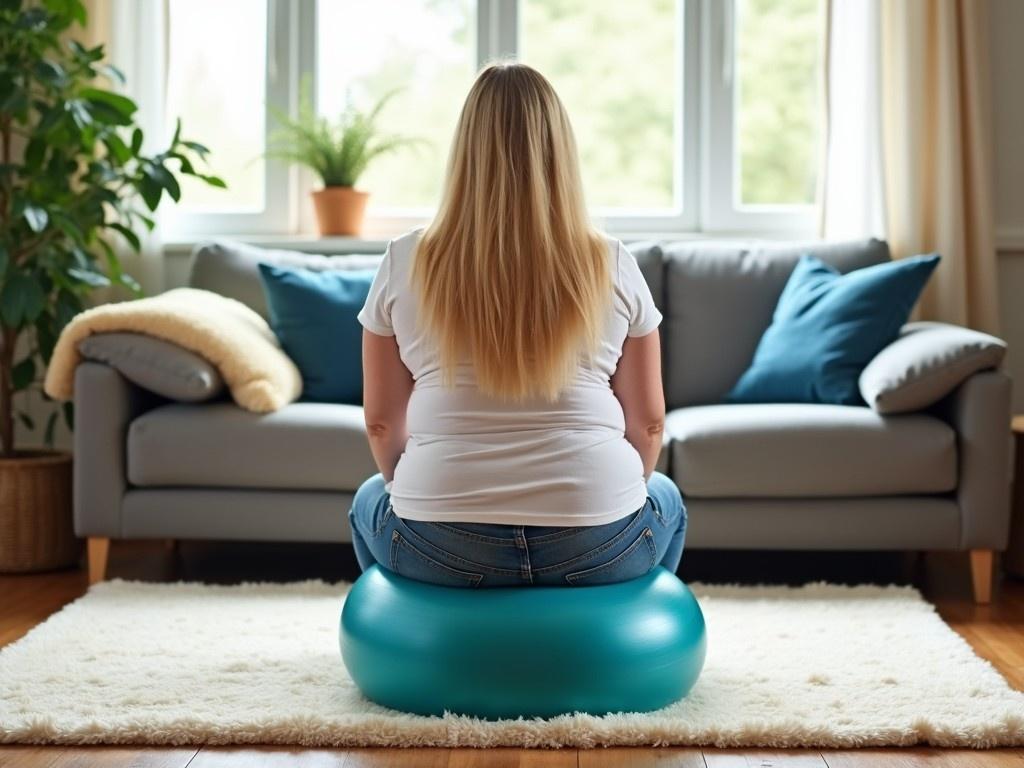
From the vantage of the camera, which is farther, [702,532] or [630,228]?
[630,228]

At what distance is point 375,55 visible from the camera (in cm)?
458

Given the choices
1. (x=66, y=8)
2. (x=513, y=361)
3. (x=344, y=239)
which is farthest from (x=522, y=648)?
(x=66, y=8)

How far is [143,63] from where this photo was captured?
4.31 metres

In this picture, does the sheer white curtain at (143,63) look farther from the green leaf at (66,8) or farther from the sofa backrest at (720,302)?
the sofa backrest at (720,302)

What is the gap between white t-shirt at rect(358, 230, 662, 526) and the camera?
2059 mm

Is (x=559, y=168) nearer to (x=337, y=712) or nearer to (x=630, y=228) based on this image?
(x=337, y=712)

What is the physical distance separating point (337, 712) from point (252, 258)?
213 cm

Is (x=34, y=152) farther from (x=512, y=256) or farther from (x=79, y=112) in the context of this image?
(x=512, y=256)

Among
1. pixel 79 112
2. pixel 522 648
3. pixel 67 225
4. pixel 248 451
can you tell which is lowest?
pixel 522 648

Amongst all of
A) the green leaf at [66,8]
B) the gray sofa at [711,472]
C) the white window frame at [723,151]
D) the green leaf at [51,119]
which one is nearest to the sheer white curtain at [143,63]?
the green leaf at [66,8]

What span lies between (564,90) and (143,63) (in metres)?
1.42

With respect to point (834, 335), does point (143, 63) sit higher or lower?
higher

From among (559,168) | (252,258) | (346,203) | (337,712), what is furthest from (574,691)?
(346,203)

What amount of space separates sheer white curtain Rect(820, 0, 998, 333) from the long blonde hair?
94.4 inches
